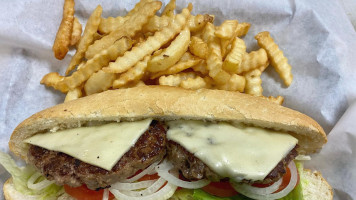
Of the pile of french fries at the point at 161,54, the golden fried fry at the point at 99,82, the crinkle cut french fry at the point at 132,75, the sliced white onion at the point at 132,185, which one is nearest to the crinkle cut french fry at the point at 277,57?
the pile of french fries at the point at 161,54

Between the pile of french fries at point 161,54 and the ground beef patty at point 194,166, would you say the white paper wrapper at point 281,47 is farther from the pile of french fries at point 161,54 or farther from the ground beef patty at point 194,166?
the ground beef patty at point 194,166

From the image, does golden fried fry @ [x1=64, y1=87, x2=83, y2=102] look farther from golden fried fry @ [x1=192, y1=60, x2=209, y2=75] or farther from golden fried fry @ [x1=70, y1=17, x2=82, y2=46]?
golden fried fry @ [x1=192, y1=60, x2=209, y2=75]

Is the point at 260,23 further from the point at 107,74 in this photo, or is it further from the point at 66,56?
the point at 66,56

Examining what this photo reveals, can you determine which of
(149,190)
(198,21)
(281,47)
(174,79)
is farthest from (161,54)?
(281,47)

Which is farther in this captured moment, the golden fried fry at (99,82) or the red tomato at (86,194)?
the golden fried fry at (99,82)

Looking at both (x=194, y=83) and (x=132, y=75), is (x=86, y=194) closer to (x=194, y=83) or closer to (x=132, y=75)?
(x=132, y=75)

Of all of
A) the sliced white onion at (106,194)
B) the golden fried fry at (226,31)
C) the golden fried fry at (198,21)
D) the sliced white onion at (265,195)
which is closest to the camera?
the sliced white onion at (265,195)
